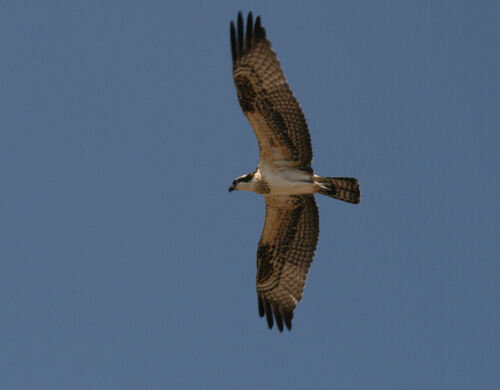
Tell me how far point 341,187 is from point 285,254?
1597 millimetres

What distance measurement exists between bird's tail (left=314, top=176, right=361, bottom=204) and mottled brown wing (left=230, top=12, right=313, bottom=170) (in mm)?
823

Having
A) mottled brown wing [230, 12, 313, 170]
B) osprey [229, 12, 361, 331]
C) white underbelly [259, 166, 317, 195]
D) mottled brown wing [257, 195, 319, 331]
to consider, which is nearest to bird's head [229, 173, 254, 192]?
osprey [229, 12, 361, 331]

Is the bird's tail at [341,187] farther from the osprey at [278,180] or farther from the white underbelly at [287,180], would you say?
the white underbelly at [287,180]

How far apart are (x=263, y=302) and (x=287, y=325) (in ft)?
1.74

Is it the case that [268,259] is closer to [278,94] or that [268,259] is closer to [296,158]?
[296,158]

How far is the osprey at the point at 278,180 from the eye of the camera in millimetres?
11938

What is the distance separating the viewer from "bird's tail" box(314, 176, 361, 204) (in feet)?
41.0

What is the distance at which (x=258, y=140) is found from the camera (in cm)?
1238

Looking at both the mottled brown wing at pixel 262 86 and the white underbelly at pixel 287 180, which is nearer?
the mottled brown wing at pixel 262 86

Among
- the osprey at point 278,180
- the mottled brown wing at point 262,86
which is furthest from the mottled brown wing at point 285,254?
the mottled brown wing at point 262,86

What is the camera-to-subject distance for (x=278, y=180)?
488 inches

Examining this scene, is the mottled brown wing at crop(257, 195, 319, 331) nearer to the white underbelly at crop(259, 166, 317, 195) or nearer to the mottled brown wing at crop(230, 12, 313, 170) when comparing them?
the white underbelly at crop(259, 166, 317, 195)

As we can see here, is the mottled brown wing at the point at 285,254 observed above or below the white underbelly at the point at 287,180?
below

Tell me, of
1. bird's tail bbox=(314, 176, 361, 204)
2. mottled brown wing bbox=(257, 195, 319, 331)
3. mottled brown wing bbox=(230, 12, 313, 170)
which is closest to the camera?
mottled brown wing bbox=(230, 12, 313, 170)
